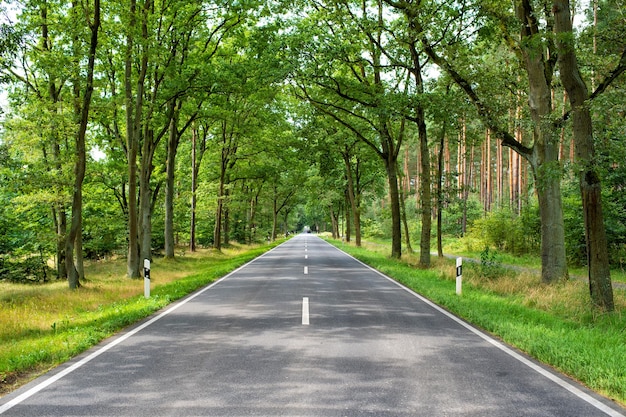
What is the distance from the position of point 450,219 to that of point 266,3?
108ft

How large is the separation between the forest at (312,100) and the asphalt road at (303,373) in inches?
169

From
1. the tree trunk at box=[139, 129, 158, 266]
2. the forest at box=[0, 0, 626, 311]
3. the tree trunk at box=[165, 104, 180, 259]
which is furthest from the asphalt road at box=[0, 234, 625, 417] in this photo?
the tree trunk at box=[165, 104, 180, 259]

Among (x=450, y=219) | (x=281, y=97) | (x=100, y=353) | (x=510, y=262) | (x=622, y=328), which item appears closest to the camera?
(x=100, y=353)

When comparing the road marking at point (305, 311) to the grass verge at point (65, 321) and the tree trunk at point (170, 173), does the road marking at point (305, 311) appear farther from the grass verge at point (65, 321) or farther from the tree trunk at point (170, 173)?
the tree trunk at point (170, 173)

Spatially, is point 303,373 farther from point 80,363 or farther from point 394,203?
point 394,203

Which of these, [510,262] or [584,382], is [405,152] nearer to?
[510,262]

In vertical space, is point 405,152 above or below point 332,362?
above

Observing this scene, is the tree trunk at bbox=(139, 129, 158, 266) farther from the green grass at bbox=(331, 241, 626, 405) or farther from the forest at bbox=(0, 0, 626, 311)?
the green grass at bbox=(331, 241, 626, 405)

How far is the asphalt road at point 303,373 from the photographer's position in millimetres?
4113

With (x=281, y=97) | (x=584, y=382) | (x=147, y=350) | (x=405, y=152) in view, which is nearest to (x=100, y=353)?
(x=147, y=350)

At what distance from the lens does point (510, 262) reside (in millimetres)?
22141

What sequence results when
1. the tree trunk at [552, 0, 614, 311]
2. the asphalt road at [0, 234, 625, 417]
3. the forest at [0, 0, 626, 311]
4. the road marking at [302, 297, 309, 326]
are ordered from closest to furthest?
1. the asphalt road at [0, 234, 625, 417]
2. the road marking at [302, 297, 309, 326]
3. the tree trunk at [552, 0, 614, 311]
4. the forest at [0, 0, 626, 311]

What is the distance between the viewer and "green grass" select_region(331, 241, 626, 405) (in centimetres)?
519

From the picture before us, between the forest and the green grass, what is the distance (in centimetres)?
78
